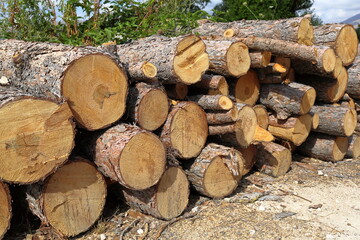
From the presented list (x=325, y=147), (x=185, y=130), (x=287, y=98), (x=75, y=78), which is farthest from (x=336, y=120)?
(x=75, y=78)

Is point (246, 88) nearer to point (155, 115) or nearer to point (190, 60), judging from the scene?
point (190, 60)

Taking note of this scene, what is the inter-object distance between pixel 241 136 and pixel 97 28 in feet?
8.72

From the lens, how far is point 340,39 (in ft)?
14.9

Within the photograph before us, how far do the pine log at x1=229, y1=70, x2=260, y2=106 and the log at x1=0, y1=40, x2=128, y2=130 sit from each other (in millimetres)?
1626

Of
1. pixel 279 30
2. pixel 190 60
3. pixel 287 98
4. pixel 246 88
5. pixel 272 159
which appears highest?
pixel 279 30

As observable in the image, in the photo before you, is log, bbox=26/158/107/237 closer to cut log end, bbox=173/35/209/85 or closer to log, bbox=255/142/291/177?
cut log end, bbox=173/35/209/85

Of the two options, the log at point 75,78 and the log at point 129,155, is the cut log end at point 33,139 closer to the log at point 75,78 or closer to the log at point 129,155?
the log at point 75,78

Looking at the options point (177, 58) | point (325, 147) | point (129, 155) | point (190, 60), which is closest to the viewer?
point (129, 155)

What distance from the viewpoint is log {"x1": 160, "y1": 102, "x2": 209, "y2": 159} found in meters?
3.12

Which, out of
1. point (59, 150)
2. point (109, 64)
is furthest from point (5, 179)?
point (109, 64)

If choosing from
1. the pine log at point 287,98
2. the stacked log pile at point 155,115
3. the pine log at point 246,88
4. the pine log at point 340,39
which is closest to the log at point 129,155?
the stacked log pile at point 155,115

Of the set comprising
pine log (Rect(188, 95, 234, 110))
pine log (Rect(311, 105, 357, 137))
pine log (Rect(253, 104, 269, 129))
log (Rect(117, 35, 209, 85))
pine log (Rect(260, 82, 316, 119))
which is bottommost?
pine log (Rect(311, 105, 357, 137))

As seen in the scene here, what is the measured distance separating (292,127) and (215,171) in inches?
55.7

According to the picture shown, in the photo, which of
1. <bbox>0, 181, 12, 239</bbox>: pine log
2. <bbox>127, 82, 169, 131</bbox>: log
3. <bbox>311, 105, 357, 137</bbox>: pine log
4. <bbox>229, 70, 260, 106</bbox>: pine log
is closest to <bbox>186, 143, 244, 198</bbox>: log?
<bbox>127, 82, 169, 131</bbox>: log
